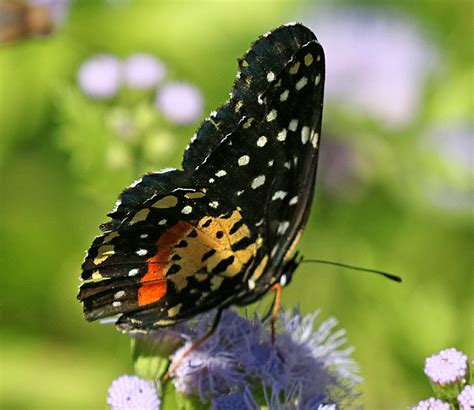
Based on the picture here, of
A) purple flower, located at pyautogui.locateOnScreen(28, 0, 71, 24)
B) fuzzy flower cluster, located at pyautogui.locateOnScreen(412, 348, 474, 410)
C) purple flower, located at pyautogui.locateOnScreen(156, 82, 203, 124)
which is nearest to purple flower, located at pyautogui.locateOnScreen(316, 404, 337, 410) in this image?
fuzzy flower cluster, located at pyautogui.locateOnScreen(412, 348, 474, 410)

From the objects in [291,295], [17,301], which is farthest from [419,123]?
[17,301]

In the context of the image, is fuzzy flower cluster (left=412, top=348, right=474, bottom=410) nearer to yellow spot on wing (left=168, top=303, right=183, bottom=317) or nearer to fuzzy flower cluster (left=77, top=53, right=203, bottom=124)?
yellow spot on wing (left=168, top=303, right=183, bottom=317)

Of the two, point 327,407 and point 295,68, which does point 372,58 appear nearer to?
point 295,68

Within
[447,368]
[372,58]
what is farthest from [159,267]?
[372,58]

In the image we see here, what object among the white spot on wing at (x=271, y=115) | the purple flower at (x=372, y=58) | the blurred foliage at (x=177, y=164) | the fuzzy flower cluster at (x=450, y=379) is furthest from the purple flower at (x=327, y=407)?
the purple flower at (x=372, y=58)

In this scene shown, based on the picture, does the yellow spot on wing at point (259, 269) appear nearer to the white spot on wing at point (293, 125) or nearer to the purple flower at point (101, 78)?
the white spot on wing at point (293, 125)
